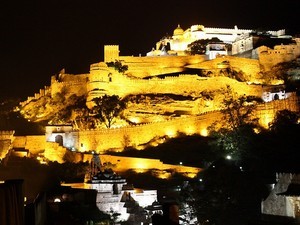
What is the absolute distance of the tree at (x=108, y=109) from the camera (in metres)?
53.0

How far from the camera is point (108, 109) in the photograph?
53.0 meters

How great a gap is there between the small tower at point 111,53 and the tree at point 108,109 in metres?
9.62

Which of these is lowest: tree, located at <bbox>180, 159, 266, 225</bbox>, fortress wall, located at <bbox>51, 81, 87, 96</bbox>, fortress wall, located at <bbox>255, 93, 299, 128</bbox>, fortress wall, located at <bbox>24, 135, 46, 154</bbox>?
tree, located at <bbox>180, 159, 266, 225</bbox>

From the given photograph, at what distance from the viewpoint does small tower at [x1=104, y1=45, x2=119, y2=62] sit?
63281 mm

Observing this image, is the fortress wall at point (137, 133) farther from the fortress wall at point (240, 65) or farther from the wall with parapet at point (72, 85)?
the fortress wall at point (240, 65)

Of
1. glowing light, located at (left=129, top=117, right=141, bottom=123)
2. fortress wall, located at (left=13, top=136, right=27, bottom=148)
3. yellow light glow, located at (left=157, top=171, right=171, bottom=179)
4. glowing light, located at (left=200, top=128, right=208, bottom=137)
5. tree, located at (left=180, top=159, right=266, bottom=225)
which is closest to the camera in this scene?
Result: tree, located at (left=180, top=159, right=266, bottom=225)

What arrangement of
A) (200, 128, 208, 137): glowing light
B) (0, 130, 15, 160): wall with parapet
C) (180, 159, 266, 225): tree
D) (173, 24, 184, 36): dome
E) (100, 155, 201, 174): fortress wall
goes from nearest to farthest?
(180, 159, 266, 225): tree < (100, 155, 201, 174): fortress wall < (0, 130, 15, 160): wall with parapet < (200, 128, 208, 137): glowing light < (173, 24, 184, 36): dome

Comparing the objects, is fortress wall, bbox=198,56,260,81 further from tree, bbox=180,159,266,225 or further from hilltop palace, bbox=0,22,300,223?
tree, bbox=180,159,266,225

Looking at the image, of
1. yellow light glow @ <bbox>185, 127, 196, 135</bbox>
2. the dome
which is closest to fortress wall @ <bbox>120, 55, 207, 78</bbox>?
the dome

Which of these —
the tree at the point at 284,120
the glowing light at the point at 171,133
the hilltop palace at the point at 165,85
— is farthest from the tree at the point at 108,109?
the tree at the point at 284,120

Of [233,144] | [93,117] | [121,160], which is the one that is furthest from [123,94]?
[233,144]

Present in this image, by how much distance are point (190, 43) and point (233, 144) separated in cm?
4081

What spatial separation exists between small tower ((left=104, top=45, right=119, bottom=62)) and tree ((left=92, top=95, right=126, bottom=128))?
31.6 ft

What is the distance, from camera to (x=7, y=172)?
37906mm
